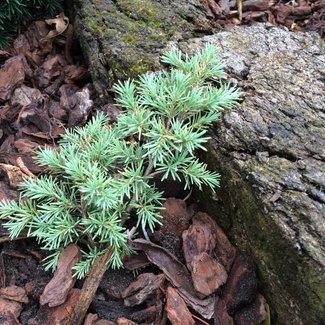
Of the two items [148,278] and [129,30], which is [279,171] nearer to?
[148,278]

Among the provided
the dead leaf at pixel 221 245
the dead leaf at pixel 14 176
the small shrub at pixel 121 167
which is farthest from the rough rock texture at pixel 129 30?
the dead leaf at pixel 221 245

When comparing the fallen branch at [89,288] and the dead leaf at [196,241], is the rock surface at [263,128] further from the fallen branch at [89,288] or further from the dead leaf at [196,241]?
the fallen branch at [89,288]

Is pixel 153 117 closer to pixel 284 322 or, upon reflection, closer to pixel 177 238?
pixel 177 238

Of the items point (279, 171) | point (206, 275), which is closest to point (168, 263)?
point (206, 275)

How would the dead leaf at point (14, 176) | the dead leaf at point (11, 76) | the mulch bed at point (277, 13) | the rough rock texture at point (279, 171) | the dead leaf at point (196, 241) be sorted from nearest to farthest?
the rough rock texture at point (279, 171) < the dead leaf at point (196, 241) < the dead leaf at point (14, 176) < the dead leaf at point (11, 76) < the mulch bed at point (277, 13)

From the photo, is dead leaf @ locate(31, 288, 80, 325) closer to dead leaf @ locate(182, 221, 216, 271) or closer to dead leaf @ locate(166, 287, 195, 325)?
dead leaf @ locate(166, 287, 195, 325)
